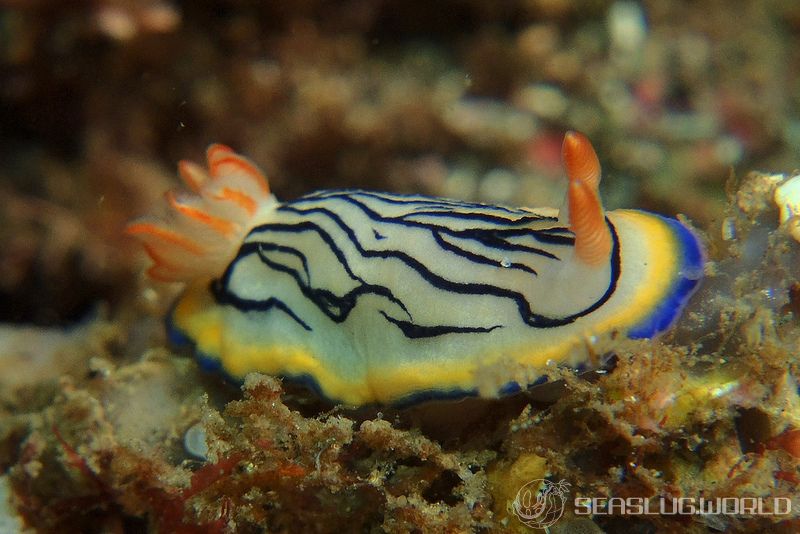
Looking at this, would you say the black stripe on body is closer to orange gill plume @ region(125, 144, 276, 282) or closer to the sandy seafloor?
orange gill plume @ region(125, 144, 276, 282)

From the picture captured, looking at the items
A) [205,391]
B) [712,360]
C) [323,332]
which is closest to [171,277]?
[205,391]

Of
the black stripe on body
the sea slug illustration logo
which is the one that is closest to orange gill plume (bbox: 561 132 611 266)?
the black stripe on body

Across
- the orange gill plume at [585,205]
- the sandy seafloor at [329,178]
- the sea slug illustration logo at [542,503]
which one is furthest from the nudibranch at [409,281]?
the sea slug illustration logo at [542,503]
